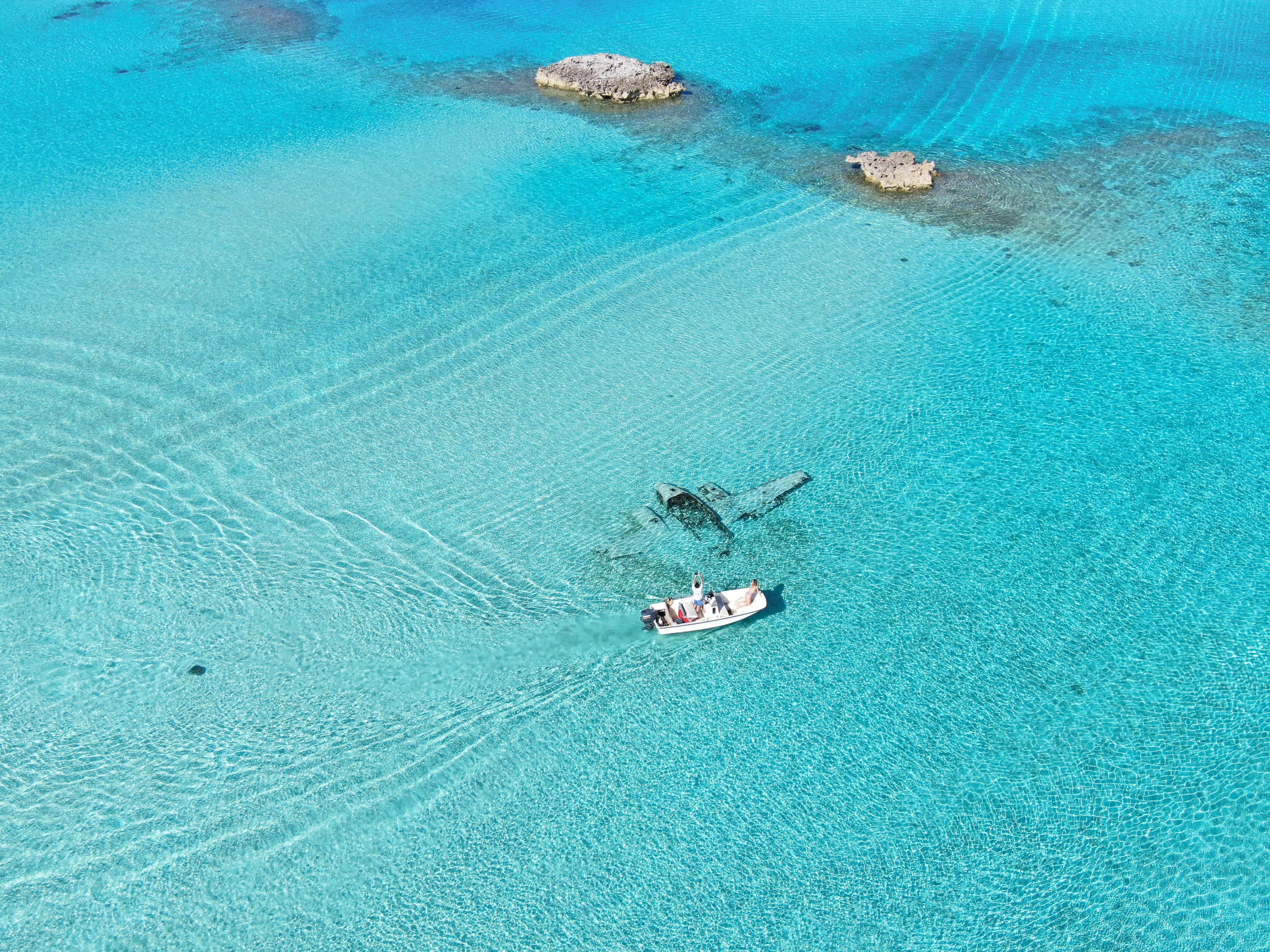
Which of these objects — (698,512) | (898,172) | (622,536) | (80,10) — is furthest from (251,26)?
(698,512)

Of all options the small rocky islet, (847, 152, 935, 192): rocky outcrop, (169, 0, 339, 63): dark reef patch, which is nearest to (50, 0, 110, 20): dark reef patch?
(169, 0, 339, 63): dark reef patch

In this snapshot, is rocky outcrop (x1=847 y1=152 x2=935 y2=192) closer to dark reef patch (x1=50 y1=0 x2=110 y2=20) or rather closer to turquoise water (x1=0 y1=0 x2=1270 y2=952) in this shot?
turquoise water (x1=0 y1=0 x2=1270 y2=952)

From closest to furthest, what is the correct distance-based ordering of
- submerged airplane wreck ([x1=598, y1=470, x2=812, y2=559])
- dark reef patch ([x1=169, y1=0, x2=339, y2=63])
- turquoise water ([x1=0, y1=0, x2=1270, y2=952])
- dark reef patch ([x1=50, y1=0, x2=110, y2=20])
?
1. turquoise water ([x1=0, y1=0, x2=1270, y2=952])
2. submerged airplane wreck ([x1=598, y1=470, x2=812, y2=559])
3. dark reef patch ([x1=169, y1=0, x2=339, y2=63])
4. dark reef patch ([x1=50, y1=0, x2=110, y2=20])

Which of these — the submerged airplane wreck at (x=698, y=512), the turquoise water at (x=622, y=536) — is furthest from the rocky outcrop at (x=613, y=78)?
the submerged airplane wreck at (x=698, y=512)

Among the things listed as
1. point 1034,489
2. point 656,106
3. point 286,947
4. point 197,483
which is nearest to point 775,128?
point 656,106

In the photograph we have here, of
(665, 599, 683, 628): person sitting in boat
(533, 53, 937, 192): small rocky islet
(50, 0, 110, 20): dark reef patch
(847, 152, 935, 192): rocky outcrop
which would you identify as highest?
(50, 0, 110, 20): dark reef patch

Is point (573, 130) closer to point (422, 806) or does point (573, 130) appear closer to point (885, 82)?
point (885, 82)

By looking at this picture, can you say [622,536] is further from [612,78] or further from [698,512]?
[612,78]
